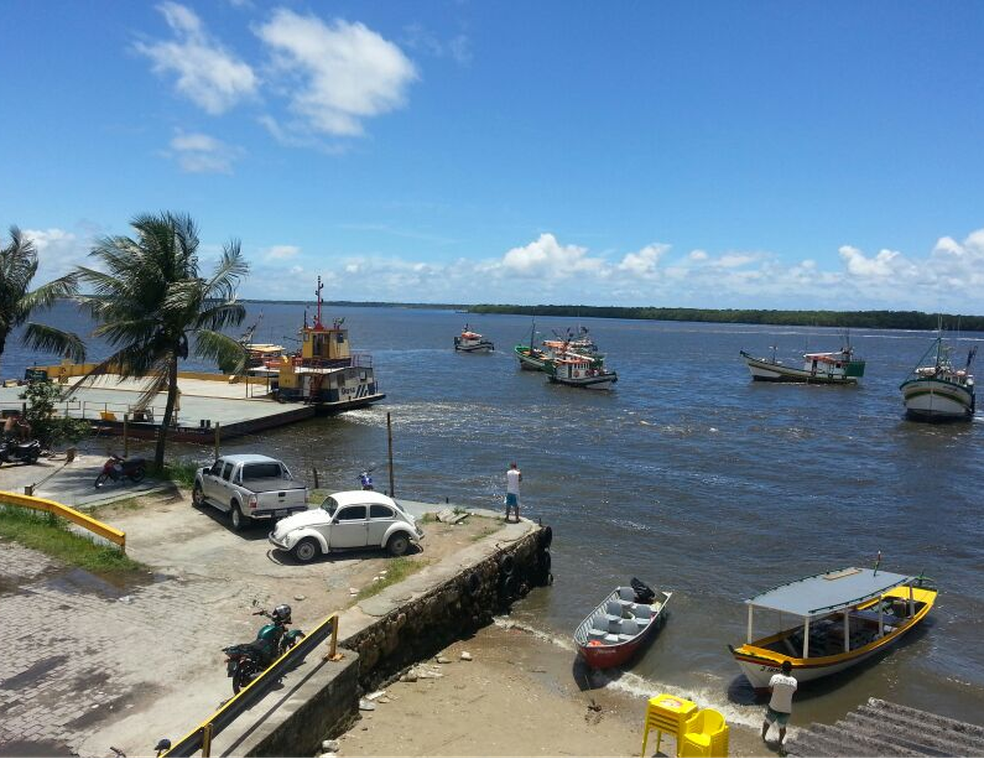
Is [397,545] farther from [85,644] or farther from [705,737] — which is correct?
[705,737]

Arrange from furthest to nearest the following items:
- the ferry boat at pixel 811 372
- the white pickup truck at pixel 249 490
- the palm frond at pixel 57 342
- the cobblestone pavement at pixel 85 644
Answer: the ferry boat at pixel 811 372
the palm frond at pixel 57 342
the white pickup truck at pixel 249 490
the cobblestone pavement at pixel 85 644

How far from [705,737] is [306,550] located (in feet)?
28.6

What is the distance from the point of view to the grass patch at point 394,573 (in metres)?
13.9

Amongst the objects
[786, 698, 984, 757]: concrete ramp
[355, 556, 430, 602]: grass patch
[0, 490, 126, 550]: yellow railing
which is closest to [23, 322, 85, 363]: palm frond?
[0, 490, 126, 550]: yellow railing

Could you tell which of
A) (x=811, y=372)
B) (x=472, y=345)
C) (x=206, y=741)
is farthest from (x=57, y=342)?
(x=472, y=345)

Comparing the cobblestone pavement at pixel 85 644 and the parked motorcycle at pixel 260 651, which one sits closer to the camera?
the cobblestone pavement at pixel 85 644

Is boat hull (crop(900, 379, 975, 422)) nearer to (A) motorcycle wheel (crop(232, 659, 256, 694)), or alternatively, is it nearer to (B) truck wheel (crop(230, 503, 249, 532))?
(B) truck wheel (crop(230, 503, 249, 532))

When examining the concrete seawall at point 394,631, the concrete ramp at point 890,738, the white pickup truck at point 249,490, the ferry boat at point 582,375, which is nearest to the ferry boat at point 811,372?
the ferry boat at point 582,375

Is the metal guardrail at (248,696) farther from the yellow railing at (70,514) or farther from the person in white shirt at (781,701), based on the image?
the person in white shirt at (781,701)

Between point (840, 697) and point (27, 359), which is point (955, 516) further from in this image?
point (27, 359)

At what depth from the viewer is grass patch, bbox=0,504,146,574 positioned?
1474cm

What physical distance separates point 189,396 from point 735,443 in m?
32.1

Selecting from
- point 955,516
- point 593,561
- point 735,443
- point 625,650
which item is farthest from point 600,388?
point 625,650

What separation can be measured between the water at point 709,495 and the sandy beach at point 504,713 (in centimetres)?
125
